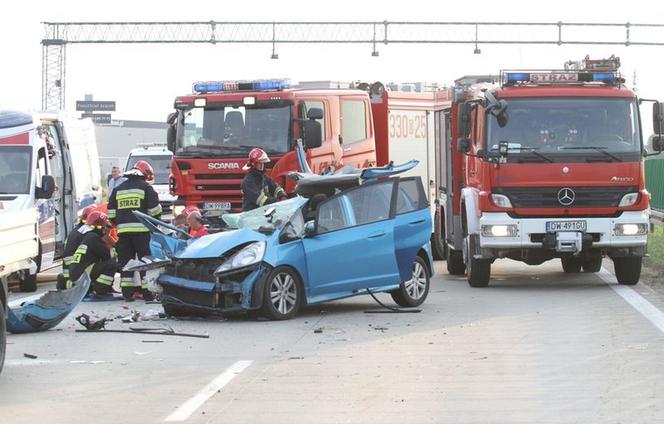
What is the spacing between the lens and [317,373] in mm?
11031

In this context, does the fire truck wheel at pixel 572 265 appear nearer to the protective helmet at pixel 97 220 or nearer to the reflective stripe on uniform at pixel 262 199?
the reflective stripe on uniform at pixel 262 199

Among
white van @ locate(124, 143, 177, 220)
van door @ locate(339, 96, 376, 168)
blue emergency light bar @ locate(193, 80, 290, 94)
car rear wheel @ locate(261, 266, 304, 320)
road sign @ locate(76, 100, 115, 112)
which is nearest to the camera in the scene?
car rear wheel @ locate(261, 266, 304, 320)

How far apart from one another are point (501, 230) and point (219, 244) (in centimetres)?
496

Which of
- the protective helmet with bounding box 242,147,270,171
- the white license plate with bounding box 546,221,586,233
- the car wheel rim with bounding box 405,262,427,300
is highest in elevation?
the protective helmet with bounding box 242,147,270,171

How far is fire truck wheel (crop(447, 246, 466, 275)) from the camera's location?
21.7m

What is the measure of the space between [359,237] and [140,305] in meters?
3.15

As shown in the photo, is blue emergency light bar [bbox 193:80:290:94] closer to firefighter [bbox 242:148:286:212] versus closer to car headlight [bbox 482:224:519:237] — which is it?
firefighter [bbox 242:148:286:212]

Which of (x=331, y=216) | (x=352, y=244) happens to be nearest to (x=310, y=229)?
(x=331, y=216)

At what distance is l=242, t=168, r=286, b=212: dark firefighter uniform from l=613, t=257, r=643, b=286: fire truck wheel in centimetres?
474

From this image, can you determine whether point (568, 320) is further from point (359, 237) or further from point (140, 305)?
point (140, 305)

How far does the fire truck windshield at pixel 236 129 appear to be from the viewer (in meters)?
21.5

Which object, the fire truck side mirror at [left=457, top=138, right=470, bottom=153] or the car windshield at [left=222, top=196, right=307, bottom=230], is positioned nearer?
the car windshield at [left=222, top=196, right=307, bottom=230]

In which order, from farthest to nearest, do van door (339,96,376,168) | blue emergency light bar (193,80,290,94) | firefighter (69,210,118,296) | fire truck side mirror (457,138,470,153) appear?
1. van door (339,96,376,168)
2. blue emergency light bar (193,80,290,94)
3. fire truck side mirror (457,138,470,153)
4. firefighter (69,210,118,296)

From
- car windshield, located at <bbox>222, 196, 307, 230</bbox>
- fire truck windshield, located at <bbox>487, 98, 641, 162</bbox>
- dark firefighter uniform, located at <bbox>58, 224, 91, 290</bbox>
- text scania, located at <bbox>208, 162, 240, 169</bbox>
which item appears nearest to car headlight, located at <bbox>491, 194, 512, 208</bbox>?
fire truck windshield, located at <bbox>487, 98, 641, 162</bbox>
